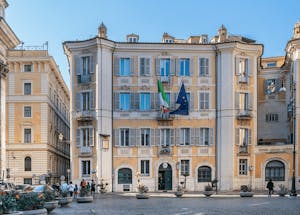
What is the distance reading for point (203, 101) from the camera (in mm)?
55562

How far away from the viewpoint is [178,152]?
2170 inches

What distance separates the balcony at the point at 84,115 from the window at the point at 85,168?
164 inches

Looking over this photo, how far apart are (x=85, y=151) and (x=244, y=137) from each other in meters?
15.7

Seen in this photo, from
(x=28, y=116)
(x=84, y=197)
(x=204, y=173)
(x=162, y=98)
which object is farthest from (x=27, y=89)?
(x=84, y=197)

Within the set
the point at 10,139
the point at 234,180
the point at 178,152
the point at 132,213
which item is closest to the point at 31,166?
the point at 10,139

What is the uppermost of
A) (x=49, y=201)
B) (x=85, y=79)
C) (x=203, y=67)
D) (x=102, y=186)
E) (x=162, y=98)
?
(x=203, y=67)

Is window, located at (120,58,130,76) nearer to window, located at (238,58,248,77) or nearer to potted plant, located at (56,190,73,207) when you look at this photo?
window, located at (238,58,248,77)

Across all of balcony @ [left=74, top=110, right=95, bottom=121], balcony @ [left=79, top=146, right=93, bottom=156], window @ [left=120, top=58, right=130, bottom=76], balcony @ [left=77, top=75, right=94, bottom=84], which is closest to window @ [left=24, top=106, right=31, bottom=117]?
balcony @ [left=77, top=75, right=94, bottom=84]

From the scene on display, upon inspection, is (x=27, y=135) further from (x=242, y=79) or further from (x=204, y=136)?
(x=242, y=79)

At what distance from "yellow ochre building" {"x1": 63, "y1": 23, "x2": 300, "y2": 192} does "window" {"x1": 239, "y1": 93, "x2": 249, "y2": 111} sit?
3.9 inches

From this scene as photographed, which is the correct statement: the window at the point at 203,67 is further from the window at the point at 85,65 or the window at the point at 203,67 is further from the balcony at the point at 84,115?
the balcony at the point at 84,115

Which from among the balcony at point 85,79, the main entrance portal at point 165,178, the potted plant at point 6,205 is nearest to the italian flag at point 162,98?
the main entrance portal at point 165,178

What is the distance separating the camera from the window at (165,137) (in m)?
55.1

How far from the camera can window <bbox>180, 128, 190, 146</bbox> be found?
2173 inches
